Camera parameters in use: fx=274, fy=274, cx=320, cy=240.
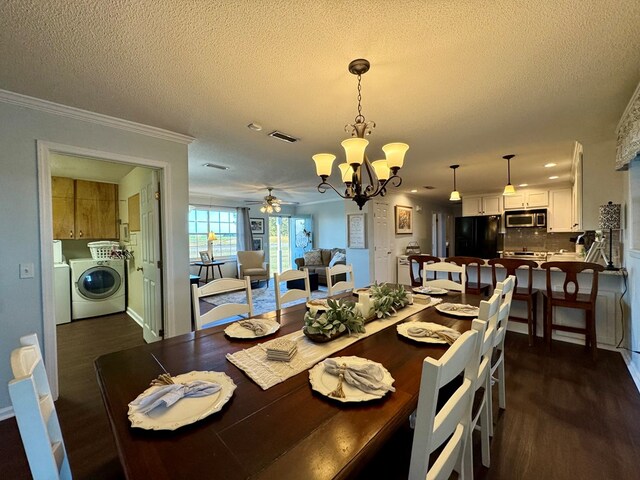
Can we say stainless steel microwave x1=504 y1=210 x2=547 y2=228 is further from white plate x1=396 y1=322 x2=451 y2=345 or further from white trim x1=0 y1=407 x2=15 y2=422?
white trim x1=0 y1=407 x2=15 y2=422

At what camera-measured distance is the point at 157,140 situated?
106 inches

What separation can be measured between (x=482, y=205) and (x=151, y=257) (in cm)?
661

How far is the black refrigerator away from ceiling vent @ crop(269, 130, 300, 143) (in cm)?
522

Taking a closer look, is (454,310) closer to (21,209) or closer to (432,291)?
(432,291)

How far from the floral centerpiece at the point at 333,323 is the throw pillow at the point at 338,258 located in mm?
5191

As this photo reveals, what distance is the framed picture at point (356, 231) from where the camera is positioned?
5961mm

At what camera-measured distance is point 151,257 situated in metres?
3.06

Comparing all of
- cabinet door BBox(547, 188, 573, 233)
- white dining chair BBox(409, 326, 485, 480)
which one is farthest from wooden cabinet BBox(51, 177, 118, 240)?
cabinet door BBox(547, 188, 573, 233)

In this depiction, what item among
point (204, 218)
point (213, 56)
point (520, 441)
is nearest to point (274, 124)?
point (213, 56)

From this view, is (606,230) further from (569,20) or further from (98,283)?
(98,283)

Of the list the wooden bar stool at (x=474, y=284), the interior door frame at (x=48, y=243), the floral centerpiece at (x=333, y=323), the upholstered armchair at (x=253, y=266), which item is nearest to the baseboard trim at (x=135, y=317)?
the interior door frame at (x=48, y=243)

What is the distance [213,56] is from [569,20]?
1833 millimetres

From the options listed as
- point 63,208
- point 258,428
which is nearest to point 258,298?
point 63,208

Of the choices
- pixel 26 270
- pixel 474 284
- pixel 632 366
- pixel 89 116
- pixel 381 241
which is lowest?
pixel 632 366
